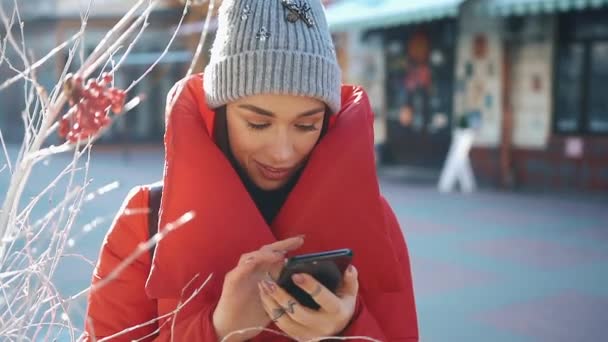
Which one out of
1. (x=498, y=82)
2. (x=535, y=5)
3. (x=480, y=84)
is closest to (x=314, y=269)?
(x=535, y=5)

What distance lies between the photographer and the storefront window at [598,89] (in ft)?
33.6

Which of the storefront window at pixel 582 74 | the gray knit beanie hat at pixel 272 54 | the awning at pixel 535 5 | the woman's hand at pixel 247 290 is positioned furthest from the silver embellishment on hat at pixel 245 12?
the storefront window at pixel 582 74

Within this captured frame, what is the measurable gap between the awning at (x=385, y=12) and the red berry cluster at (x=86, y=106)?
32.0 feet

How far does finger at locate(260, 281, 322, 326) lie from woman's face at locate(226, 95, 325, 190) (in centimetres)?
31

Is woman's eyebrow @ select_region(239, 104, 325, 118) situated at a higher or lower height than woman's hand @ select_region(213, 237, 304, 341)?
higher

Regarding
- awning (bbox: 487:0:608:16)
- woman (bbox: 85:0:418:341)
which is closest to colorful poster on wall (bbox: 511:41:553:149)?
awning (bbox: 487:0:608:16)

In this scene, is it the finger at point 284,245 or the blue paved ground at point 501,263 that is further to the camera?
the blue paved ground at point 501,263

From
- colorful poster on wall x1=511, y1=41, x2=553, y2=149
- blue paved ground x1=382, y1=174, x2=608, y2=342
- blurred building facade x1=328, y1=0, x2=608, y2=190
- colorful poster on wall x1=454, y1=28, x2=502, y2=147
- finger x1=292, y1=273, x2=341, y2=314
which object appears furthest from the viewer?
colorful poster on wall x1=454, y1=28, x2=502, y2=147

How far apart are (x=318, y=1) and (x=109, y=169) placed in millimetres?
13513

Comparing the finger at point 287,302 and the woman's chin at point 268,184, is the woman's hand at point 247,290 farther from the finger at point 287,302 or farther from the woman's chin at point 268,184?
the woman's chin at point 268,184

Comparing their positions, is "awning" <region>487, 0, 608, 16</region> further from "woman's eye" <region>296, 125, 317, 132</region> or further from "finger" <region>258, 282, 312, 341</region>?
"finger" <region>258, 282, 312, 341</region>

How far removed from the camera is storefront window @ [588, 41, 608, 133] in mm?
10227

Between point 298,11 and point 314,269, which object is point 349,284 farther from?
point 298,11

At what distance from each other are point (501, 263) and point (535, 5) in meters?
4.54
